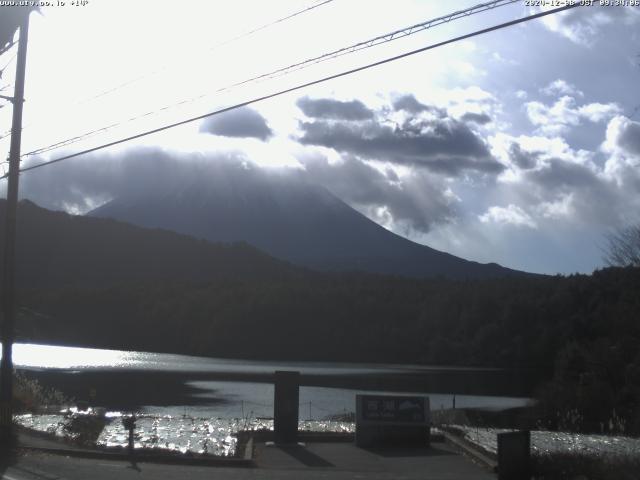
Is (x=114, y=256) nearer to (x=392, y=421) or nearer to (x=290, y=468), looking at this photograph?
(x=392, y=421)

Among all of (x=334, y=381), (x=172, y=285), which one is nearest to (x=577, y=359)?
(x=334, y=381)

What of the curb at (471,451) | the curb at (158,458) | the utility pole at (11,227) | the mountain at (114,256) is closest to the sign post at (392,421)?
the curb at (471,451)

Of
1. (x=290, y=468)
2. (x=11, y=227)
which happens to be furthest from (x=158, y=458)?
(x=11, y=227)

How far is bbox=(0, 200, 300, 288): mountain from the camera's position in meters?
162

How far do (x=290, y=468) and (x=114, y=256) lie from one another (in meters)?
167

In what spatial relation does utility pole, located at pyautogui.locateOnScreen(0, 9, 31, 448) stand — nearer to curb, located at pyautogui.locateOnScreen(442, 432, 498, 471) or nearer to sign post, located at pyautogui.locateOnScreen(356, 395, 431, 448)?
sign post, located at pyautogui.locateOnScreen(356, 395, 431, 448)

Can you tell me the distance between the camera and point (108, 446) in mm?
16609

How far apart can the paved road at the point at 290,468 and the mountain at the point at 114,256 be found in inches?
5666

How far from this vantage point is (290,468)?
15.2m

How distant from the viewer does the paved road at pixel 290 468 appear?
46.1ft

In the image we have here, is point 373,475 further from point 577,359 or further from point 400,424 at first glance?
point 577,359

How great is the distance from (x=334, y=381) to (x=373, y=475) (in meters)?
56.4

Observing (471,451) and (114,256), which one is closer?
(471,451)

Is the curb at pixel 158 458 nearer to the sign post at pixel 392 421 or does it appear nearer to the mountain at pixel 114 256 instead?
the sign post at pixel 392 421
